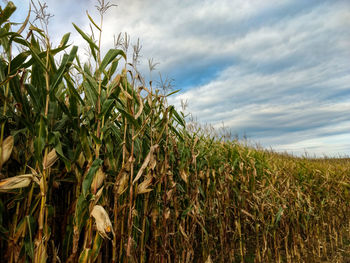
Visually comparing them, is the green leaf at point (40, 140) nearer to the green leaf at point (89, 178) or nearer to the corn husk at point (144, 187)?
the green leaf at point (89, 178)

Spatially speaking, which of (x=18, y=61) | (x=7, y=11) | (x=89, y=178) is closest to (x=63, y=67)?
(x=18, y=61)

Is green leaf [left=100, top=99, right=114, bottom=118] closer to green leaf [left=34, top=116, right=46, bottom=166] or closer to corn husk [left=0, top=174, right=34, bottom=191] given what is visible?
green leaf [left=34, top=116, right=46, bottom=166]

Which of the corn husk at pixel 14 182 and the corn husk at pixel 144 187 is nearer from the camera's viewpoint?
the corn husk at pixel 14 182

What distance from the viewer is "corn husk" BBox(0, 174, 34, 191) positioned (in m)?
1.22

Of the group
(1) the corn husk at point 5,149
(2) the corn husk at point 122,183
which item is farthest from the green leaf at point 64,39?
(2) the corn husk at point 122,183

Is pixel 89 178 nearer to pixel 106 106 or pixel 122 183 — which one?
pixel 122 183

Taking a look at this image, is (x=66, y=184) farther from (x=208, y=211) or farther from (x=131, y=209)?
(x=208, y=211)

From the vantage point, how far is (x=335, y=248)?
175 inches

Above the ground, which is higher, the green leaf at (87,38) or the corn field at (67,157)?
the green leaf at (87,38)

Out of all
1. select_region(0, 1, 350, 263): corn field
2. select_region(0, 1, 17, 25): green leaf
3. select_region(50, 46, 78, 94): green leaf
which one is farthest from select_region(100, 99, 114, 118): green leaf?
select_region(0, 1, 17, 25): green leaf

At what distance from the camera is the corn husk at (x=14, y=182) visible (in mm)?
1217

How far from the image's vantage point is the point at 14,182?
1240 millimetres

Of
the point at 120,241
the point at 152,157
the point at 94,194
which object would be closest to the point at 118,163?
the point at 152,157

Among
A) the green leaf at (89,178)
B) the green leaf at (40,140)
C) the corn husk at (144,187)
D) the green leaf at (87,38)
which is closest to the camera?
the green leaf at (40,140)
